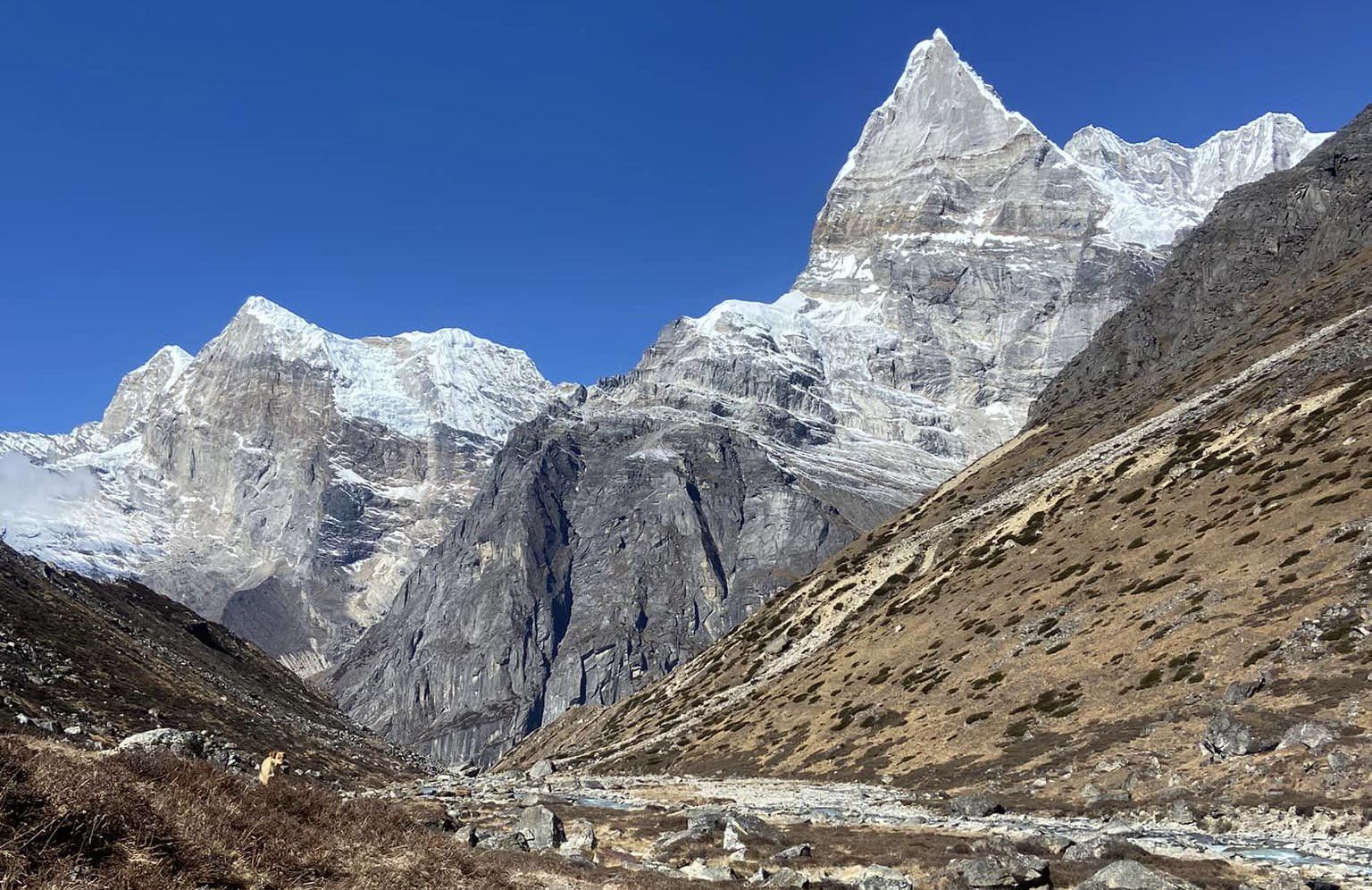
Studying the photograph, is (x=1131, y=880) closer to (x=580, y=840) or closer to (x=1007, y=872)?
(x=1007, y=872)

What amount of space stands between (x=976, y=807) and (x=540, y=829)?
1839 centimetres

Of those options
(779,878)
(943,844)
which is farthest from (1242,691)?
(779,878)

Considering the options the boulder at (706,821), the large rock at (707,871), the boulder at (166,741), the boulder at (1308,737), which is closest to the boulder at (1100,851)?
the boulder at (1308,737)

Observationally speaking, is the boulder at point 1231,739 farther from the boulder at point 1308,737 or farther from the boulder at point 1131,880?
the boulder at point 1131,880

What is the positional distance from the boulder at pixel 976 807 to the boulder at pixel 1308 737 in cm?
1074

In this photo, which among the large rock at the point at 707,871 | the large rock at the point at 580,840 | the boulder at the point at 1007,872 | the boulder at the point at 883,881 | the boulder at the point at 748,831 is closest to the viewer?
the boulder at the point at 1007,872

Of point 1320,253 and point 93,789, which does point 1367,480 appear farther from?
point 1320,253

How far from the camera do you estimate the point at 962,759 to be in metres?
45.6

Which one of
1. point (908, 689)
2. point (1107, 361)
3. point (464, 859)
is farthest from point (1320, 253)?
point (464, 859)

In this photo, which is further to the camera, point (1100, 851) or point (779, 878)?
point (1100, 851)

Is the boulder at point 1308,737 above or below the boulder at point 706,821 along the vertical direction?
above

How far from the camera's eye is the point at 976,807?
114ft

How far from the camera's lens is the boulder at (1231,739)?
30812 mm

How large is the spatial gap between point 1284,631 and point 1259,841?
17.6 m
